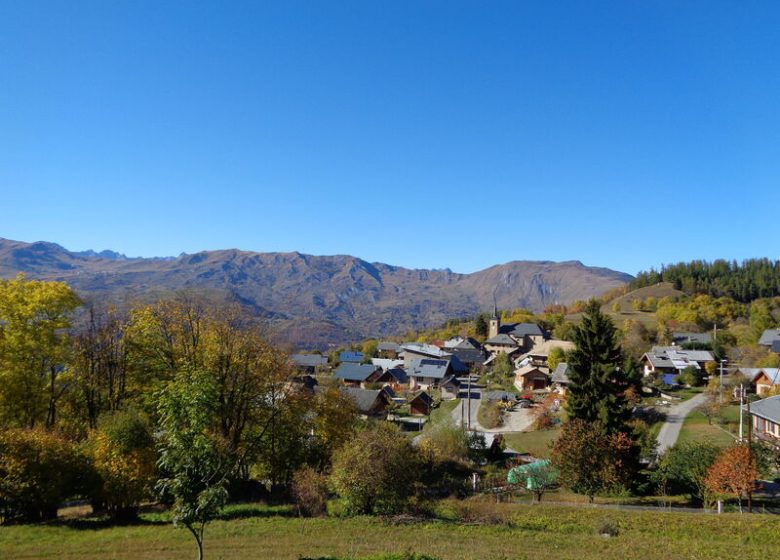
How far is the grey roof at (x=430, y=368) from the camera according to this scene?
81.4m

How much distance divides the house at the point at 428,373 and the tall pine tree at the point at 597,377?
49856 mm

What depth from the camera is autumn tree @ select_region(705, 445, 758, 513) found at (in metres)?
22.8

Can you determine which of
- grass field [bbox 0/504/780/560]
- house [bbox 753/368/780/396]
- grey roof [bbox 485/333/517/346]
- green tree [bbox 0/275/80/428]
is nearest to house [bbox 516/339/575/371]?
grey roof [bbox 485/333/517/346]

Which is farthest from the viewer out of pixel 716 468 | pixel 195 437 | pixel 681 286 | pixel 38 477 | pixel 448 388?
pixel 681 286

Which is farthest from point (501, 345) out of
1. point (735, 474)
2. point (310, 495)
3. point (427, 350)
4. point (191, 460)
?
point (191, 460)

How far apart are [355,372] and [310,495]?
192ft

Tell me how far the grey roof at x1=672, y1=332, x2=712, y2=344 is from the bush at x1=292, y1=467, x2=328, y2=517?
8159 centimetres

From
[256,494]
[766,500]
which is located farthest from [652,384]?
[256,494]

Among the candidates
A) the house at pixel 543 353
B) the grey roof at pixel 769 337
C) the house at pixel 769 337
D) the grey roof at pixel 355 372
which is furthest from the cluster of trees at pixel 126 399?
the grey roof at pixel 769 337

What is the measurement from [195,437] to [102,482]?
11815 millimetres

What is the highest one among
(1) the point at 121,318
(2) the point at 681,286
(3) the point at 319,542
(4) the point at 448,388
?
(2) the point at 681,286

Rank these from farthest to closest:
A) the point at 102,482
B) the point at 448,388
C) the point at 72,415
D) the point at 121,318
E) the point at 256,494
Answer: the point at 448,388 → the point at 121,318 → the point at 72,415 → the point at 256,494 → the point at 102,482

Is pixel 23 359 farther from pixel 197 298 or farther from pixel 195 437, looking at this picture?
pixel 195 437

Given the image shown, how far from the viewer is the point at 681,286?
152 m
